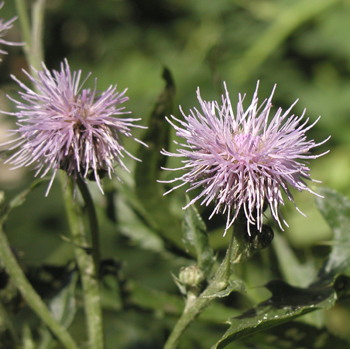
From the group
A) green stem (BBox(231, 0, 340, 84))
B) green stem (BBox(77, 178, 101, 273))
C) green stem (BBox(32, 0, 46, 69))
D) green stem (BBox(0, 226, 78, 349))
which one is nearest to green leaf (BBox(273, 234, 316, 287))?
green stem (BBox(77, 178, 101, 273))

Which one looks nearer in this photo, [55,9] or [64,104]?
[64,104]

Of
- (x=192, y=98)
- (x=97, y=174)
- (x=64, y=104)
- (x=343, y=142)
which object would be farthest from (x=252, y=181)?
(x=343, y=142)

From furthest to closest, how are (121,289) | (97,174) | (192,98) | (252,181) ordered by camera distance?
(192,98) → (121,289) → (97,174) → (252,181)

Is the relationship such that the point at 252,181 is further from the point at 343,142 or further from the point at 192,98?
the point at 343,142

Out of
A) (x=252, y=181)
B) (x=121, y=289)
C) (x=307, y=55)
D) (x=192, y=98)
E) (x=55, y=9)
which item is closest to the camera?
(x=252, y=181)

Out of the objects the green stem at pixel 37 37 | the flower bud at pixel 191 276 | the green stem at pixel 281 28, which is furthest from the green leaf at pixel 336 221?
the green stem at pixel 281 28

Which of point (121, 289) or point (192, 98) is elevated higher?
point (192, 98)

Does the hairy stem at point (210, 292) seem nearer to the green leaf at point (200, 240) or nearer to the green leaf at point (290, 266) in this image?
the green leaf at point (200, 240)
